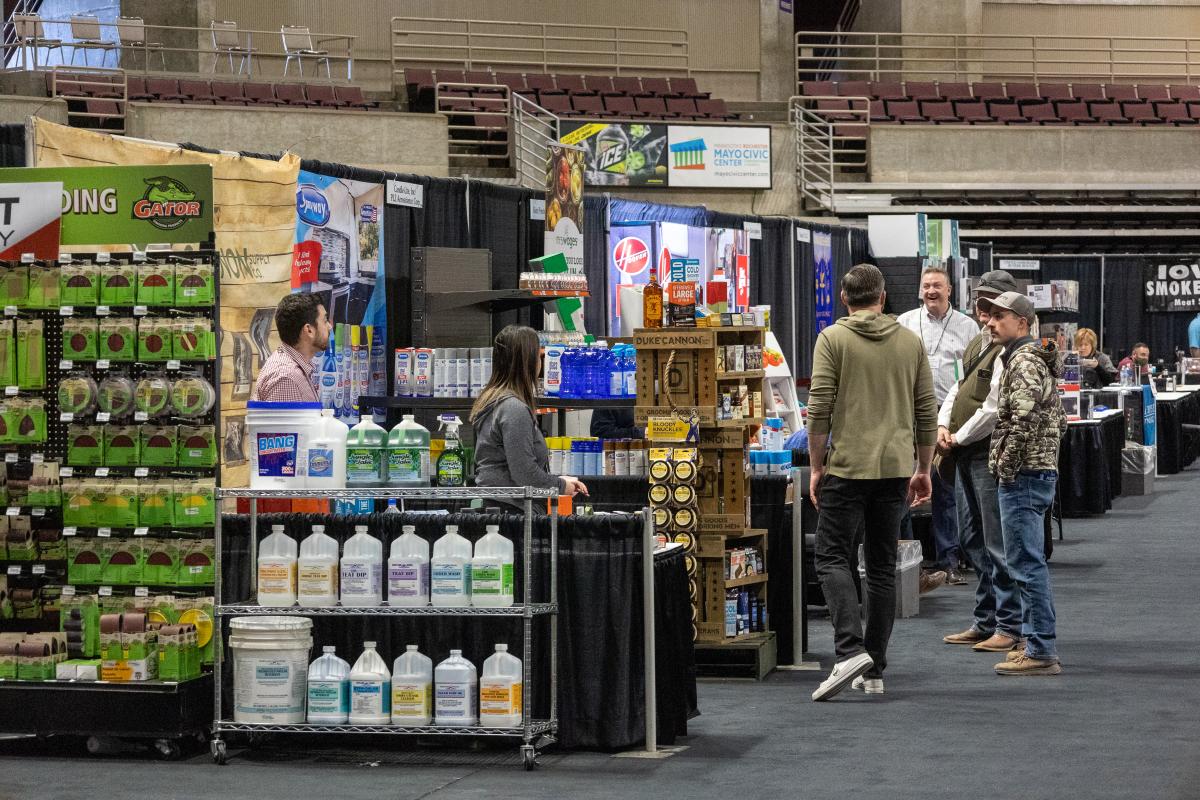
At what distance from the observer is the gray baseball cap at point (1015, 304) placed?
19.3 ft

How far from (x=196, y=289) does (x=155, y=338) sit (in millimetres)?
185

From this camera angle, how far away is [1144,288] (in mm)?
21250

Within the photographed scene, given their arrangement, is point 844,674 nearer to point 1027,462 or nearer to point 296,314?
point 1027,462

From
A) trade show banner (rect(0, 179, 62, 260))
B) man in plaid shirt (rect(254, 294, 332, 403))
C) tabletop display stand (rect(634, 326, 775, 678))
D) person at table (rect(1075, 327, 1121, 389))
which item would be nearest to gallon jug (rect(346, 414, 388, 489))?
man in plaid shirt (rect(254, 294, 332, 403))

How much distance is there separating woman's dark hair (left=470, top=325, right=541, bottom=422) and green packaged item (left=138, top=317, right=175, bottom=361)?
3.05ft

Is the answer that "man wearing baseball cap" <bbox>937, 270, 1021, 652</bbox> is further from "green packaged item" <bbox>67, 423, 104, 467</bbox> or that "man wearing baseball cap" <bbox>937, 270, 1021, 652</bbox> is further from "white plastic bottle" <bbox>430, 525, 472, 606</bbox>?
"green packaged item" <bbox>67, 423, 104, 467</bbox>

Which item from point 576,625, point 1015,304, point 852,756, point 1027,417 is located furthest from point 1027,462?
point 576,625

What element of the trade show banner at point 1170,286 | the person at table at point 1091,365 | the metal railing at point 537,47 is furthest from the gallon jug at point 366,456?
the trade show banner at point 1170,286

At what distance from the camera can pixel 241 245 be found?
6887mm

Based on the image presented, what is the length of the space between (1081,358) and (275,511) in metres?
11.1

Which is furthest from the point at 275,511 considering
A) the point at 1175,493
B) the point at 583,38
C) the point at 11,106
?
the point at 583,38

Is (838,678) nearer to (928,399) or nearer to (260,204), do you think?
(928,399)

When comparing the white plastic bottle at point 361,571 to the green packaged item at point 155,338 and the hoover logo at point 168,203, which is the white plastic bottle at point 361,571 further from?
the hoover logo at point 168,203

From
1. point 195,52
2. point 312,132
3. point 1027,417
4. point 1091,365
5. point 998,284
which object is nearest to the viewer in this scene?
point 1027,417
